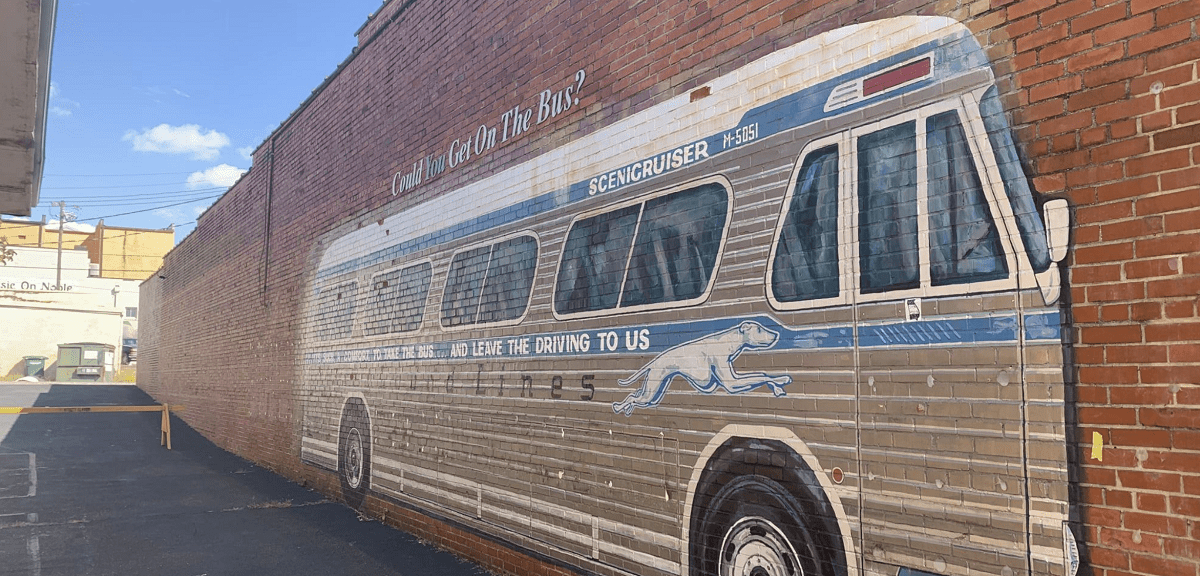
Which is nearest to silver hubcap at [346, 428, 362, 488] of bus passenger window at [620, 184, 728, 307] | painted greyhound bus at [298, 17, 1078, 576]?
painted greyhound bus at [298, 17, 1078, 576]

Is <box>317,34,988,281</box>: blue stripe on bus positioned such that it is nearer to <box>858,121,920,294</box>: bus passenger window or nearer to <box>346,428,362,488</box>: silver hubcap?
<box>858,121,920,294</box>: bus passenger window

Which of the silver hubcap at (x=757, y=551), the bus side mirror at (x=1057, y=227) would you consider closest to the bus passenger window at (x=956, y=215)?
the bus side mirror at (x=1057, y=227)

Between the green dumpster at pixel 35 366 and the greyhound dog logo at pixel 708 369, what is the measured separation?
5546 centimetres

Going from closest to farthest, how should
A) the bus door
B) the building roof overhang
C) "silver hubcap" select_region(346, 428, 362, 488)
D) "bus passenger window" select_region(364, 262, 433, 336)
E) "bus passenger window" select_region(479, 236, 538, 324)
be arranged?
1. the bus door
2. the building roof overhang
3. "bus passenger window" select_region(479, 236, 538, 324)
4. "bus passenger window" select_region(364, 262, 433, 336)
5. "silver hubcap" select_region(346, 428, 362, 488)

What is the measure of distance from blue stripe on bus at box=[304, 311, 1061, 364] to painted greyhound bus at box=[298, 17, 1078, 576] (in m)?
0.01

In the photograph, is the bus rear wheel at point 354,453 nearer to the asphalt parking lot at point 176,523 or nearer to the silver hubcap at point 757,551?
the asphalt parking lot at point 176,523

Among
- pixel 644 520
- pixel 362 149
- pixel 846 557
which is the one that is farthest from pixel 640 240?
pixel 362 149

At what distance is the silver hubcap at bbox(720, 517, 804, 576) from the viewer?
417 centimetres

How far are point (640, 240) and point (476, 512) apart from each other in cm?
326

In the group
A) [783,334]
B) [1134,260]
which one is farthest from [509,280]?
[1134,260]

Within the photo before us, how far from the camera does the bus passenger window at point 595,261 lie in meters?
5.57

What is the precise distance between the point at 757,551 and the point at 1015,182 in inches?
92.8

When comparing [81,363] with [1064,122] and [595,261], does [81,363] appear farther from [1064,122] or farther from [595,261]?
[1064,122]

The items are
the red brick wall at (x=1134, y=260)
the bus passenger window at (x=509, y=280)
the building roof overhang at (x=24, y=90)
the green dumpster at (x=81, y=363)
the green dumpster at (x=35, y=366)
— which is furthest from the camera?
the green dumpster at (x=35, y=366)
